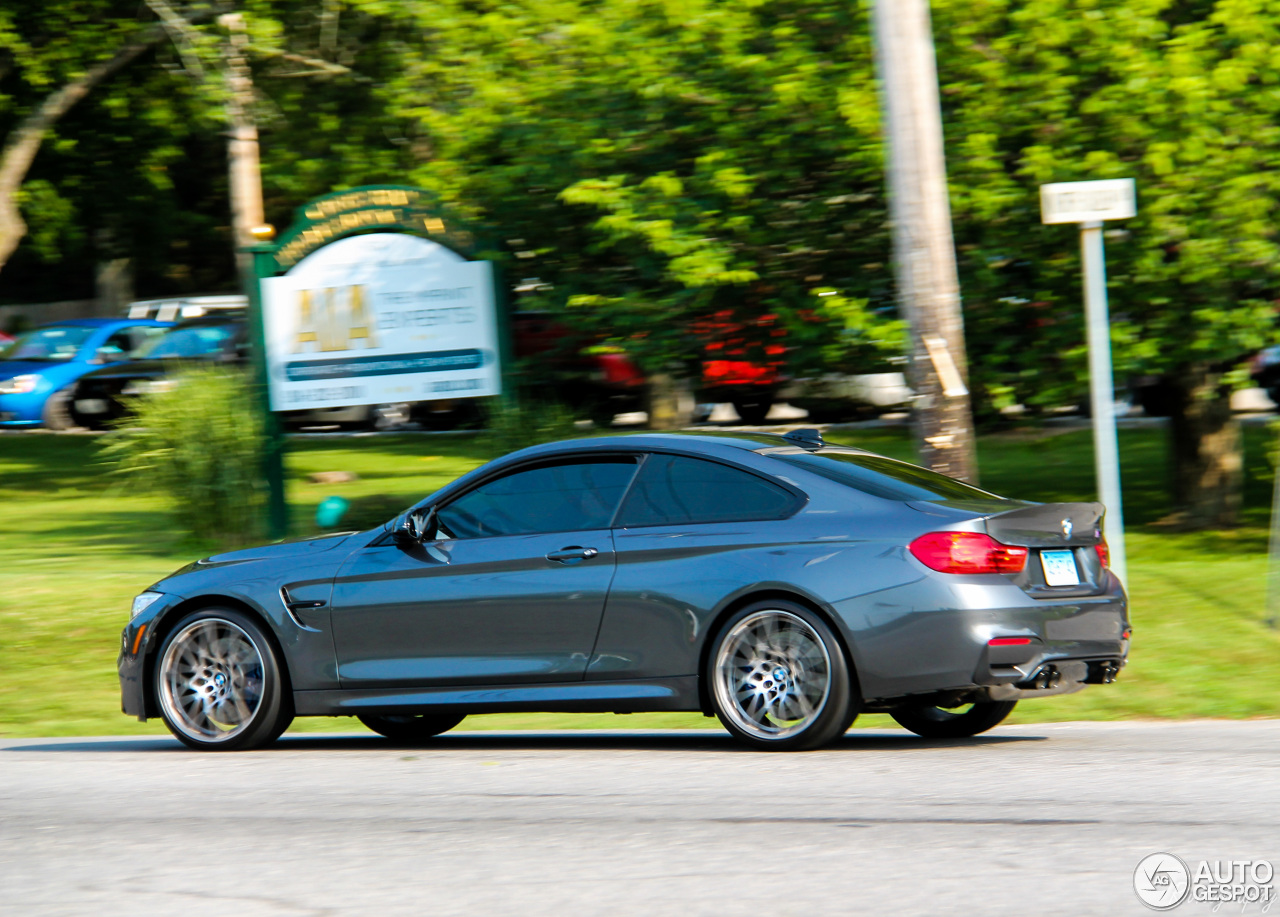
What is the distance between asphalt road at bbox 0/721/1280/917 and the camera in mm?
4922

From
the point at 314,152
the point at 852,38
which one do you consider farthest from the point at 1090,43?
the point at 314,152

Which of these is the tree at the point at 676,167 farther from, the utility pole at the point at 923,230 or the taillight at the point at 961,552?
the taillight at the point at 961,552

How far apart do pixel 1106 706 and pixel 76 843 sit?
5.73 meters

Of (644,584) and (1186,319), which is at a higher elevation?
(1186,319)

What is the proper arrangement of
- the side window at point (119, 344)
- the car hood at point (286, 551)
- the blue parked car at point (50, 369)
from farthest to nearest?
the side window at point (119, 344) → the blue parked car at point (50, 369) → the car hood at point (286, 551)

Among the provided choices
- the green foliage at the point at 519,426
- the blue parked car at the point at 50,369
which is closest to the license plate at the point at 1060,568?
the green foliage at the point at 519,426

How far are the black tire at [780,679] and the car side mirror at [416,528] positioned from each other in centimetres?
159

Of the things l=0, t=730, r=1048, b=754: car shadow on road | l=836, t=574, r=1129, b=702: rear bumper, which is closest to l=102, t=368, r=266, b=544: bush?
l=0, t=730, r=1048, b=754: car shadow on road

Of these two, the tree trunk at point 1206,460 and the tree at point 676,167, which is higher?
the tree at point 676,167

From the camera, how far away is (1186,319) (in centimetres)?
1420

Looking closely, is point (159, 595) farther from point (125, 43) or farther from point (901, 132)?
point (125, 43)

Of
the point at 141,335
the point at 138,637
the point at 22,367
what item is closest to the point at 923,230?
the point at 138,637

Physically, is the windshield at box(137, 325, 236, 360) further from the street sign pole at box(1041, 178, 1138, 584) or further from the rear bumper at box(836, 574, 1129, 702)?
the rear bumper at box(836, 574, 1129, 702)

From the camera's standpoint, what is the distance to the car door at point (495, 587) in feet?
25.0
